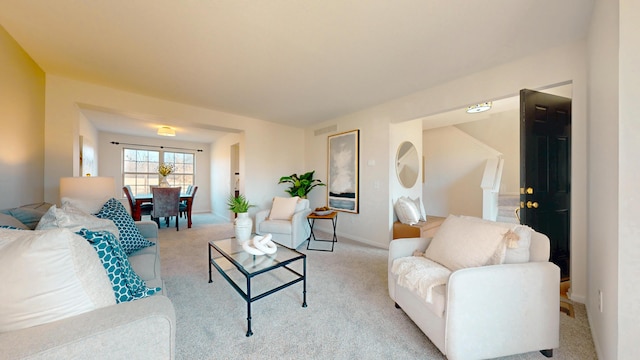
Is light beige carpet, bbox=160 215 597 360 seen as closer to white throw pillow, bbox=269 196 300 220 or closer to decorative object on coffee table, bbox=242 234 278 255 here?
decorative object on coffee table, bbox=242 234 278 255

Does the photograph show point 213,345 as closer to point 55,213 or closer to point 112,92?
point 55,213

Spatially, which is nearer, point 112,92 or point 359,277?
point 359,277

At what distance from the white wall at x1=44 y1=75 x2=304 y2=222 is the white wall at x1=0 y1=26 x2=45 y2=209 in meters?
0.13

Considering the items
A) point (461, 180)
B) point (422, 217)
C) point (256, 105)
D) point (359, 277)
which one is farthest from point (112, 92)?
point (461, 180)

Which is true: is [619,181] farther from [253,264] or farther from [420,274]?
[253,264]

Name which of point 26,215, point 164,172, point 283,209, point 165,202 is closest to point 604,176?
point 283,209

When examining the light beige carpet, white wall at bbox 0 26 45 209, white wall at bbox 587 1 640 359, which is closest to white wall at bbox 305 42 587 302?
white wall at bbox 587 1 640 359

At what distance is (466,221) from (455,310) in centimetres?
77

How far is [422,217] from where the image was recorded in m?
3.86

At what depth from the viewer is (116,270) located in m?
1.12

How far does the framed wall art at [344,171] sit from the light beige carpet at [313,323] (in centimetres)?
171

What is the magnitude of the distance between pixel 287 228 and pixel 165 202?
3015 millimetres

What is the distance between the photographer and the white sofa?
4.29ft

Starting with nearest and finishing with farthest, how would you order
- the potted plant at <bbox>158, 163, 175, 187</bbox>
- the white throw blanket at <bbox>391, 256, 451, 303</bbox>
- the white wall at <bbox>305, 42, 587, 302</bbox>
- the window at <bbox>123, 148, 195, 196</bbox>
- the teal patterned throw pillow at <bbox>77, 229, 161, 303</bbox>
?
the teal patterned throw pillow at <bbox>77, 229, 161, 303</bbox>, the white throw blanket at <bbox>391, 256, 451, 303</bbox>, the white wall at <bbox>305, 42, 587, 302</bbox>, the potted plant at <bbox>158, 163, 175, 187</bbox>, the window at <bbox>123, 148, 195, 196</bbox>
